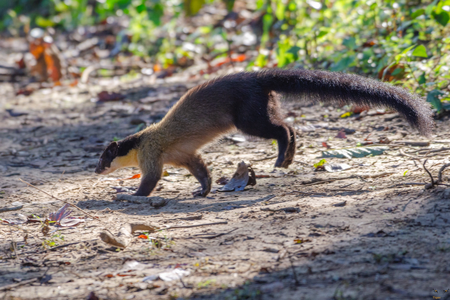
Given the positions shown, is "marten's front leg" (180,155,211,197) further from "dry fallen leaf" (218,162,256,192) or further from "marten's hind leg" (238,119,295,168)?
"marten's hind leg" (238,119,295,168)

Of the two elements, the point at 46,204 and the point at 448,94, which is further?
the point at 448,94

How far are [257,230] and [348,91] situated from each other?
70.5 inches

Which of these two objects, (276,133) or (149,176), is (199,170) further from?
(276,133)

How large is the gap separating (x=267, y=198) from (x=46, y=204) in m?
1.93

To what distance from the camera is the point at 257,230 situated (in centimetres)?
305

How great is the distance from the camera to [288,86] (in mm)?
4461

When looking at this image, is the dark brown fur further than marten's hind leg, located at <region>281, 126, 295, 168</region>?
No

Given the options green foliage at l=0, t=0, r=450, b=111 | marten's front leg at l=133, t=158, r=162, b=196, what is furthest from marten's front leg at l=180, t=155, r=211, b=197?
green foliage at l=0, t=0, r=450, b=111

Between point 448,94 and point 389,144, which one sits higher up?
point 448,94

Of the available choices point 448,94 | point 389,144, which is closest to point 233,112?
point 389,144

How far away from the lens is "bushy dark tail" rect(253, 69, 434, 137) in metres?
3.84

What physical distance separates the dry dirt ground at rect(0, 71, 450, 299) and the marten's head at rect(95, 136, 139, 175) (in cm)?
17

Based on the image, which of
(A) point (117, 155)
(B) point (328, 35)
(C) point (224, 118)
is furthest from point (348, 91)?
(B) point (328, 35)

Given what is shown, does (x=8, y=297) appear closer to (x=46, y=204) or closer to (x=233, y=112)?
(x=46, y=204)
